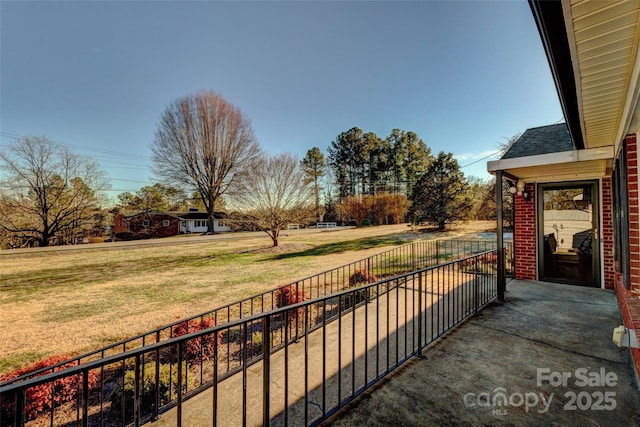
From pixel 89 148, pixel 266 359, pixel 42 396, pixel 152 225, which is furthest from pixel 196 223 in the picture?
pixel 266 359

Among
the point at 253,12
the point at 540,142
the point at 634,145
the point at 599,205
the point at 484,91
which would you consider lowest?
the point at 599,205

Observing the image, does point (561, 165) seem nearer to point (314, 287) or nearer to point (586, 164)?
point (586, 164)

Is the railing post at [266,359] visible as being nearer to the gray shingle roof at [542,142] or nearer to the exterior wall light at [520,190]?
the gray shingle roof at [542,142]

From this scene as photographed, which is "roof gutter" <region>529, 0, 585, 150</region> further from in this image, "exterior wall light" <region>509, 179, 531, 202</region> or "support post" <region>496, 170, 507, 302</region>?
"exterior wall light" <region>509, 179, 531, 202</region>

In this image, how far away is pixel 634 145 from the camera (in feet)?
8.20

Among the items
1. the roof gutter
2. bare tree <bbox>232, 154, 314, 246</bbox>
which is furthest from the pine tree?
the roof gutter

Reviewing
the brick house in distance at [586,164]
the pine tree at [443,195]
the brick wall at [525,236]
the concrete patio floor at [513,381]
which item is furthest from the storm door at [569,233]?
the pine tree at [443,195]

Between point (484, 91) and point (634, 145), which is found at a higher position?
point (484, 91)

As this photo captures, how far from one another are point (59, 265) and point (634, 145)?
15234 millimetres

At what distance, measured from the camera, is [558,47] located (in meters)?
1.53

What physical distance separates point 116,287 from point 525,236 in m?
10.4

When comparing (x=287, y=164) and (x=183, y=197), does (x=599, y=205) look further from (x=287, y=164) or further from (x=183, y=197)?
(x=183, y=197)

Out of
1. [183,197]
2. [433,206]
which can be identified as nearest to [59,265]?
[183,197]

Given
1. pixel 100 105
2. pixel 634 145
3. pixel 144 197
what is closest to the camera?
pixel 634 145
